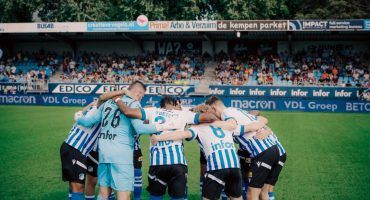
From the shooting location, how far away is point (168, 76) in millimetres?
32188

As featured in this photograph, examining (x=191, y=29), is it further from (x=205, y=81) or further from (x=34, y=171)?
(x=34, y=171)

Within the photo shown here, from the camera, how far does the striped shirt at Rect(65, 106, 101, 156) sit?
5.99 metres

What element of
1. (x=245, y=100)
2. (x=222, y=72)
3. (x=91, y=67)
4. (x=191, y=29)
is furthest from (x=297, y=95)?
(x=91, y=67)

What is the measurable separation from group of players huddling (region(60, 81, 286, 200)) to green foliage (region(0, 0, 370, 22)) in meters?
31.5

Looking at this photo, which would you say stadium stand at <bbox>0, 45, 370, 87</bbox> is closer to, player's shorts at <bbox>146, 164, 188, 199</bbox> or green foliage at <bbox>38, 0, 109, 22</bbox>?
green foliage at <bbox>38, 0, 109, 22</bbox>

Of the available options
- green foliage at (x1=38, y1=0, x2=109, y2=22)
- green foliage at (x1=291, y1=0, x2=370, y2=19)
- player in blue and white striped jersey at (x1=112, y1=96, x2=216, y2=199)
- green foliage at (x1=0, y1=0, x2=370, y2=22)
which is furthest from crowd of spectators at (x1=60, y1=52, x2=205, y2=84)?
player in blue and white striped jersey at (x1=112, y1=96, x2=216, y2=199)

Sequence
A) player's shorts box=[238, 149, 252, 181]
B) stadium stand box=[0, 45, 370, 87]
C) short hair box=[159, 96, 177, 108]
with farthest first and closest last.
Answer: stadium stand box=[0, 45, 370, 87] → player's shorts box=[238, 149, 252, 181] → short hair box=[159, 96, 177, 108]

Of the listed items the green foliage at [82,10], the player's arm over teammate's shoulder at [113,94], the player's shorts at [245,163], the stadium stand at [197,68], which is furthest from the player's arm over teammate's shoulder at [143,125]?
the green foliage at [82,10]

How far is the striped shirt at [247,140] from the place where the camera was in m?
5.88

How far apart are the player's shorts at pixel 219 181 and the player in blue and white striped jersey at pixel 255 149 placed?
539 mm

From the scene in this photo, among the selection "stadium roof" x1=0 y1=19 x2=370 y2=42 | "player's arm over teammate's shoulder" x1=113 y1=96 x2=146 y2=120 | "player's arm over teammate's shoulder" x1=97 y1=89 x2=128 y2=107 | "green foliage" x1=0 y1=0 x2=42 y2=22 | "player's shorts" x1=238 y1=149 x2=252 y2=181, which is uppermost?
"green foliage" x1=0 y1=0 x2=42 y2=22

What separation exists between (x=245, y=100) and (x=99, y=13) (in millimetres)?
20408

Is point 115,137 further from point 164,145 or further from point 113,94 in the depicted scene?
point 164,145

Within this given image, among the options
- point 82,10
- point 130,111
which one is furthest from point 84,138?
point 82,10
